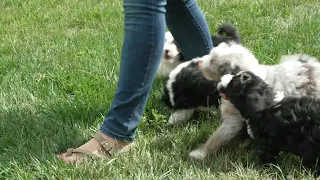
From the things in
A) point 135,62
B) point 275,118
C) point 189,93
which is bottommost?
point 189,93

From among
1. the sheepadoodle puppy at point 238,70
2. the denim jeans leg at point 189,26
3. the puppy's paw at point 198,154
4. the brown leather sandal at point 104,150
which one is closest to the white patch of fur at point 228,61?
the sheepadoodle puppy at point 238,70

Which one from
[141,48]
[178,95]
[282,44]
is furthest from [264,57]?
[141,48]

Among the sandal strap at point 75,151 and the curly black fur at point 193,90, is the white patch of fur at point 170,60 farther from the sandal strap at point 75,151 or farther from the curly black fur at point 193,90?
the sandal strap at point 75,151

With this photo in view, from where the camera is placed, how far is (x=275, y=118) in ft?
8.72

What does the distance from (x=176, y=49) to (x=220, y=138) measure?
1.71 meters

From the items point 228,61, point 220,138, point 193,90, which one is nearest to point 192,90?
point 193,90

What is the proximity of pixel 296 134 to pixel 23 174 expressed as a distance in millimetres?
1548

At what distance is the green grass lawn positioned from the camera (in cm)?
268

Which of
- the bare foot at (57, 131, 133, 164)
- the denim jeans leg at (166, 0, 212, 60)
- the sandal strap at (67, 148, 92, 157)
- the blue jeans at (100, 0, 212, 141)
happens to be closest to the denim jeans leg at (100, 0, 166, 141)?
the blue jeans at (100, 0, 212, 141)

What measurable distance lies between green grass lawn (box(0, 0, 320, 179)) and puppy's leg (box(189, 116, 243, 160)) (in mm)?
57

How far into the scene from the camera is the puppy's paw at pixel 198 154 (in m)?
2.80

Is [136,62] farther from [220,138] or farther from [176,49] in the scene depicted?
[176,49]

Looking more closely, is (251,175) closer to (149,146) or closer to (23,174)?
(149,146)

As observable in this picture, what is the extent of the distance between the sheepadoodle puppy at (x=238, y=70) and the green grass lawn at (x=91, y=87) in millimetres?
104
